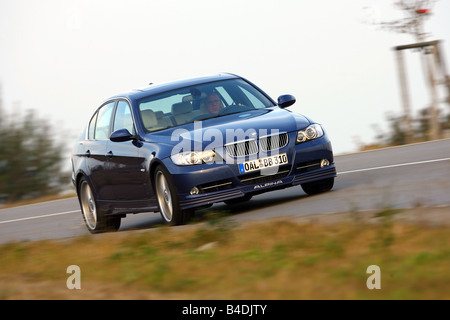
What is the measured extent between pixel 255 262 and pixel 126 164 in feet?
15.0

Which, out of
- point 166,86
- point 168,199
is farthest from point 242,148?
point 166,86

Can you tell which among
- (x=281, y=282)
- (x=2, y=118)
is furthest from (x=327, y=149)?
(x=2, y=118)

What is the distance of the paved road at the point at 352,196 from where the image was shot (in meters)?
9.97

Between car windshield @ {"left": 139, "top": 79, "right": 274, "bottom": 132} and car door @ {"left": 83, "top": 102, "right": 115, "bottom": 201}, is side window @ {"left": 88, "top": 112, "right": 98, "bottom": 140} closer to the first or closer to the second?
car door @ {"left": 83, "top": 102, "right": 115, "bottom": 201}

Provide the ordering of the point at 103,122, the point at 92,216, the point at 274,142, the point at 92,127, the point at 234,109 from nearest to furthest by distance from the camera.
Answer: the point at 274,142 < the point at 234,109 < the point at 103,122 < the point at 92,216 < the point at 92,127

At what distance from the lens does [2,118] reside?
2545 centimetres

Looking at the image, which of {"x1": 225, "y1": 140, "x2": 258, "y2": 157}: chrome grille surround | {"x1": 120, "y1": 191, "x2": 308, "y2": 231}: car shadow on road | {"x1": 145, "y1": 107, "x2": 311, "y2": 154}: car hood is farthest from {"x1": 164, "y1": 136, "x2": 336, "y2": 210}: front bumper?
{"x1": 120, "y1": 191, "x2": 308, "y2": 231}: car shadow on road

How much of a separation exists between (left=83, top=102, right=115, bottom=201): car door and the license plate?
7.31 ft

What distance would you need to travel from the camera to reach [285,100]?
11.8 meters

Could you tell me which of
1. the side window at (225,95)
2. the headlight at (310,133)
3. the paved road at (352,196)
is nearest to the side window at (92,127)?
the paved road at (352,196)

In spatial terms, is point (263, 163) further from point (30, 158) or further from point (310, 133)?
point (30, 158)


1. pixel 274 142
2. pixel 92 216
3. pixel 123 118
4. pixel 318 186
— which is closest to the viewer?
pixel 274 142

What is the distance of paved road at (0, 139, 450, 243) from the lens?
9969 mm

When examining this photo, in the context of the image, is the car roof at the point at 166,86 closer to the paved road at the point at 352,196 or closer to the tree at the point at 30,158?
the paved road at the point at 352,196
